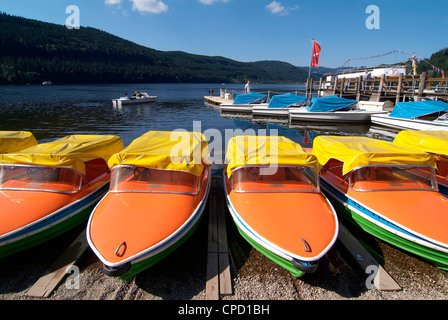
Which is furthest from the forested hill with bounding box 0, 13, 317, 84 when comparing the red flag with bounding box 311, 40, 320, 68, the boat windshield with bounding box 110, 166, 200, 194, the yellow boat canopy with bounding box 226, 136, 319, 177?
the yellow boat canopy with bounding box 226, 136, 319, 177

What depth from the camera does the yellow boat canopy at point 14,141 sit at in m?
6.81

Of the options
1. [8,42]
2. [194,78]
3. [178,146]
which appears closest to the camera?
[178,146]

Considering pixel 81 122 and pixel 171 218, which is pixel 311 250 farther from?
pixel 81 122

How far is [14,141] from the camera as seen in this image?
277 inches

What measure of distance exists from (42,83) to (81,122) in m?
107

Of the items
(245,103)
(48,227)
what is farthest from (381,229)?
(245,103)

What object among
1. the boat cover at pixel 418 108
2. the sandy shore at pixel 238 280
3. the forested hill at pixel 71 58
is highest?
the forested hill at pixel 71 58

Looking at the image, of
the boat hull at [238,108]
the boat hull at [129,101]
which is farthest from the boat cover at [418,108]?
the boat hull at [129,101]

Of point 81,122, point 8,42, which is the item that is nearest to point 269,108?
point 81,122

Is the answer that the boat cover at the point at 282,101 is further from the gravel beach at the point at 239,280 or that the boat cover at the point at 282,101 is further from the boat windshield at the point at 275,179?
the gravel beach at the point at 239,280

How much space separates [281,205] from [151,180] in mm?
2848

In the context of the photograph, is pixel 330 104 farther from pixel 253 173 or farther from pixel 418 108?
pixel 253 173

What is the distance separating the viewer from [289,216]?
14.0ft

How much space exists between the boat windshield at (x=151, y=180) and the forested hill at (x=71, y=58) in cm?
12179
